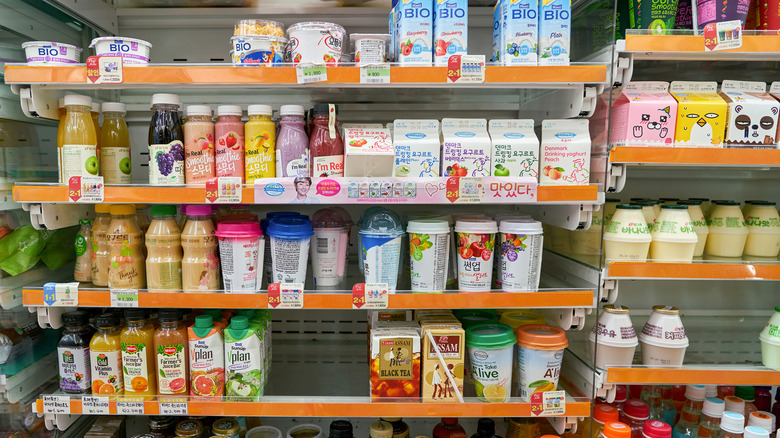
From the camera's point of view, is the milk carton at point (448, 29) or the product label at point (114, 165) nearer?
the milk carton at point (448, 29)

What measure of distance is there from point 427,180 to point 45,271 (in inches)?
61.7

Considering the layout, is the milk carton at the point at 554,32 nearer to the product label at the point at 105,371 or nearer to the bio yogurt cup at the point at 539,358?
the bio yogurt cup at the point at 539,358

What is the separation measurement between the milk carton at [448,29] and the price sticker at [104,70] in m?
1.06

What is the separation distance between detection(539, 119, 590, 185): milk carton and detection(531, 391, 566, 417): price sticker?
755 mm

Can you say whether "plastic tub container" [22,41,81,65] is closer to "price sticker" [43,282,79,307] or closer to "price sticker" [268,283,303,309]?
"price sticker" [43,282,79,307]

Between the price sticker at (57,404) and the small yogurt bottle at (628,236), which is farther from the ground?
the small yogurt bottle at (628,236)

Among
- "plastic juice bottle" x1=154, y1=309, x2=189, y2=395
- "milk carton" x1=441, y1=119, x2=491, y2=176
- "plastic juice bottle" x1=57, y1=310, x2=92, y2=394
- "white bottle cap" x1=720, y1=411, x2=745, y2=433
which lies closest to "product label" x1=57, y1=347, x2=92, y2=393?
"plastic juice bottle" x1=57, y1=310, x2=92, y2=394

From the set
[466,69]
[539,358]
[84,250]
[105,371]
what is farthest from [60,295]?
[539,358]

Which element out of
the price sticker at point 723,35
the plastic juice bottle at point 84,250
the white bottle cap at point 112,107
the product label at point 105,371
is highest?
the price sticker at point 723,35

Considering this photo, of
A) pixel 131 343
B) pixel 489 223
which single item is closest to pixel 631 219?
pixel 489 223

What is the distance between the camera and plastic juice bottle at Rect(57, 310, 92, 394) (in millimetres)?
1684

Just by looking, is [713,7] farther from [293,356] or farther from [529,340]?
[293,356]

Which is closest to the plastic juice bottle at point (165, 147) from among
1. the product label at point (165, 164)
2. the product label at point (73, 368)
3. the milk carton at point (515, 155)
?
the product label at point (165, 164)

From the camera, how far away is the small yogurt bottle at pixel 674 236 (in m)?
1.70
